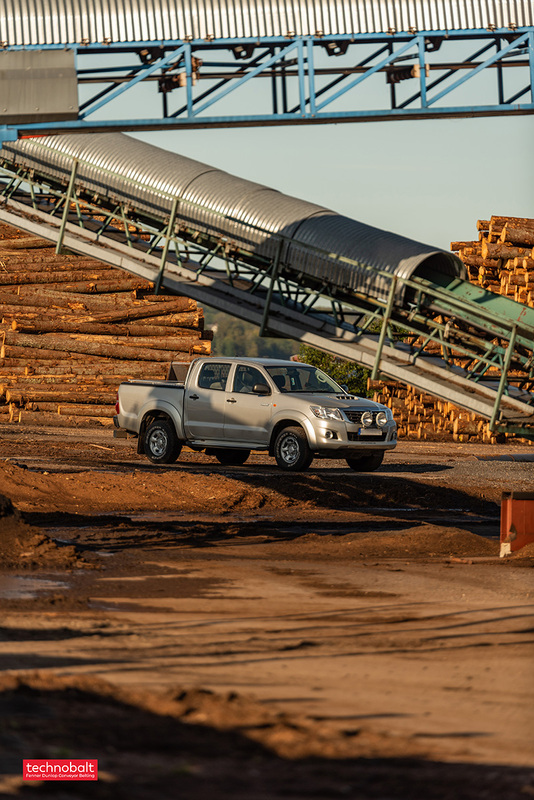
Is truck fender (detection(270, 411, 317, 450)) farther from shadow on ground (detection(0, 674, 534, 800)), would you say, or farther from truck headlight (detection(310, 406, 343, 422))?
shadow on ground (detection(0, 674, 534, 800))

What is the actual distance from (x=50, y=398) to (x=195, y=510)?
14.6 meters

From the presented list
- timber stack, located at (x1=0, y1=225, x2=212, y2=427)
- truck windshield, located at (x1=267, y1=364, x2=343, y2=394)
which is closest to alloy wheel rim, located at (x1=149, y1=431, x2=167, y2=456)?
truck windshield, located at (x1=267, y1=364, x2=343, y2=394)

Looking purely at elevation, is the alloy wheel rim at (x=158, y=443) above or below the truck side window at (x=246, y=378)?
below

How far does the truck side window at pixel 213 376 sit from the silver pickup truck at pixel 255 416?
2cm

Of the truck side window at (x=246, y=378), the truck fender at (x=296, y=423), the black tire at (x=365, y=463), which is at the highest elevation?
the truck side window at (x=246, y=378)

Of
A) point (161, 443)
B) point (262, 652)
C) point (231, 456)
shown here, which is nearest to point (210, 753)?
point (262, 652)

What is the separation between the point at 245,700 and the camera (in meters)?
5.38

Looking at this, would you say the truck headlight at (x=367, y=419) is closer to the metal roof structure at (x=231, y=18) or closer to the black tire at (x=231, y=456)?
the black tire at (x=231, y=456)

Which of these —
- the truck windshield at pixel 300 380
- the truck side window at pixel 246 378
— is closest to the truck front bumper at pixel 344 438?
the truck windshield at pixel 300 380

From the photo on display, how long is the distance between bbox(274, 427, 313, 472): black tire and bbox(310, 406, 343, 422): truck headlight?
408mm

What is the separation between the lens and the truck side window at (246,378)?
778 inches

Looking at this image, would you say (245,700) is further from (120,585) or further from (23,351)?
(23,351)

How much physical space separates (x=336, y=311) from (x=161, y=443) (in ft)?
13.5

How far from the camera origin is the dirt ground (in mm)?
4410
